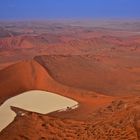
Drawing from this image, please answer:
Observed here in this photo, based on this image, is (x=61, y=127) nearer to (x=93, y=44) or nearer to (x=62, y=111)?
(x=62, y=111)

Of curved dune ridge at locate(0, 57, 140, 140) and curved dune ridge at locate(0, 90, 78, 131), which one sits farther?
curved dune ridge at locate(0, 90, 78, 131)

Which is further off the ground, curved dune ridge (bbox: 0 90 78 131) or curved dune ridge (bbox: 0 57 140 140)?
curved dune ridge (bbox: 0 57 140 140)

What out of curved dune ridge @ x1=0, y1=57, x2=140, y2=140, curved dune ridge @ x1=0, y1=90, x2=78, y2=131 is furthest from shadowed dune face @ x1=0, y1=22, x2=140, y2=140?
curved dune ridge @ x1=0, y1=90, x2=78, y2=131

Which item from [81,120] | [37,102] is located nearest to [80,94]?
[37,102]

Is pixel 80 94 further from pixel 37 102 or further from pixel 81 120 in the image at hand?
pixel 81 120

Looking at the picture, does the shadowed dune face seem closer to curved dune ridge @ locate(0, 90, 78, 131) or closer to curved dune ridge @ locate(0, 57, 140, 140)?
curved dune ridge @ locate(0, 57, 140, 140)

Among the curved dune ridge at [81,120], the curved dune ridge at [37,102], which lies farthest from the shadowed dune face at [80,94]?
the curved dune ridge at [37,102]

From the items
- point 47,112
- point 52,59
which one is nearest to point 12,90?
point 47,112

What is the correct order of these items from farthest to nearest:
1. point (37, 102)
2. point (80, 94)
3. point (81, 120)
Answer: point (80, 94)
point (37, 102)
point (81, 120)

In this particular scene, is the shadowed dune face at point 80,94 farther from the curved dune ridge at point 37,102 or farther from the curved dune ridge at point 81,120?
the curved dune ridge at point 37,102
